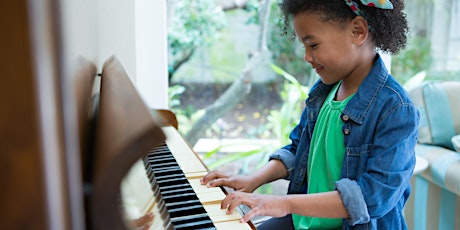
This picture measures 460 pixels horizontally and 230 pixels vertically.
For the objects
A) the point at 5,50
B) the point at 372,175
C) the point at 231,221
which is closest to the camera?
the point at 5,50

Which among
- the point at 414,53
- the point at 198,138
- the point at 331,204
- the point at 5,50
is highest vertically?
the point at 5,50

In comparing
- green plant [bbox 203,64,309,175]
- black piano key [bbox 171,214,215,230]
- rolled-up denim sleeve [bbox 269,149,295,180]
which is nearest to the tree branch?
green plant [bbox 203,64,309,175]

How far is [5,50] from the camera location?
264 millimetres

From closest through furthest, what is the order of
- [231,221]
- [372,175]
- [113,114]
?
[113,114], [231,221], [372,175]

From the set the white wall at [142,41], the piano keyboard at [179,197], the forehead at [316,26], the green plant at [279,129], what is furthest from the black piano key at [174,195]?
the green plant at [279,129]

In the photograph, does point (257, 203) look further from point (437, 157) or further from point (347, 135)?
point (437, 157)

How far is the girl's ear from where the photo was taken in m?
1.18

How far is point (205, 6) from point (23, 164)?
2.64 metres

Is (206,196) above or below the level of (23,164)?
below

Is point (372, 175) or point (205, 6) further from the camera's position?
Result: point (205, 6)

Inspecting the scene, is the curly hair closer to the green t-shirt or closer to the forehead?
the forehead

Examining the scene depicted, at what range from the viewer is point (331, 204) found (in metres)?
1.02

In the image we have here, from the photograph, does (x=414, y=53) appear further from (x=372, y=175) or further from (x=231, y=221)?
(x=231, y=221)

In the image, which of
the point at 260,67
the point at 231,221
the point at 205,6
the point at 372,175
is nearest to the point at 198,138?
the point at 260,67
